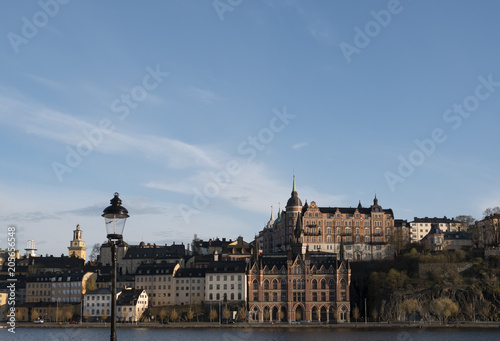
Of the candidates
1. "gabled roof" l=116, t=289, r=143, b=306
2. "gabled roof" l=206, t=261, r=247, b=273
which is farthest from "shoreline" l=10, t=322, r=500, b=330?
"gabled roof" l=206, t=261, r=247, b=273

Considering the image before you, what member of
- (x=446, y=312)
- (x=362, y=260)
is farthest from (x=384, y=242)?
(x=446, y=312)

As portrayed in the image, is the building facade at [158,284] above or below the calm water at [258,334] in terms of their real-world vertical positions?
above

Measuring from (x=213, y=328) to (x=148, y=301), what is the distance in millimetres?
23261

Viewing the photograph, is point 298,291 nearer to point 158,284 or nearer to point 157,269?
point 158,284

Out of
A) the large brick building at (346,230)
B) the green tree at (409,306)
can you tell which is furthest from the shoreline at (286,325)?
the large brick building at (346,230)

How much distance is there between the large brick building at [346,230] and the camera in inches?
5748

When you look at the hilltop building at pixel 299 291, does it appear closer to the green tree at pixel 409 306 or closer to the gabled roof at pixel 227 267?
the gabled roof at pixel 227 267

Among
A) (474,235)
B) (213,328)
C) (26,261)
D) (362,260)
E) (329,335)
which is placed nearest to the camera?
(329,335)

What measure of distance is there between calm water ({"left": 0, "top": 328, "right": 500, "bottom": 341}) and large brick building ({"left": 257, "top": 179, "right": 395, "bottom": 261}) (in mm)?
38386

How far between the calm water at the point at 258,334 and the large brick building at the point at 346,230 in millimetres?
38386

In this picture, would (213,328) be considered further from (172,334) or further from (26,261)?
(26,261)

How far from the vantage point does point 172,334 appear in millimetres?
101312

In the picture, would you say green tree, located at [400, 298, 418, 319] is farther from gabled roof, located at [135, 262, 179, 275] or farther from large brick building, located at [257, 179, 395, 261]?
gabled roof, located at [135, 262, 179, 275]

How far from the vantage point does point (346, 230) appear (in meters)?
149
